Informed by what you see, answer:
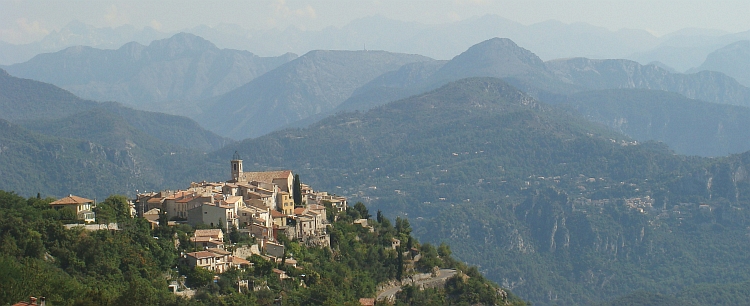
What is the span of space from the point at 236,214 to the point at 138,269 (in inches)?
474

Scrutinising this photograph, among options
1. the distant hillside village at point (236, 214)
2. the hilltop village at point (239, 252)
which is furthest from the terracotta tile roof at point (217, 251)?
the hilltop village at point (239, 252)

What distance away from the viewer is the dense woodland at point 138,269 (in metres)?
63.1

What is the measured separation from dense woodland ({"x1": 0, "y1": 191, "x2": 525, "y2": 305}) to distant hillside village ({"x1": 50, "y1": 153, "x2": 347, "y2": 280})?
874mm

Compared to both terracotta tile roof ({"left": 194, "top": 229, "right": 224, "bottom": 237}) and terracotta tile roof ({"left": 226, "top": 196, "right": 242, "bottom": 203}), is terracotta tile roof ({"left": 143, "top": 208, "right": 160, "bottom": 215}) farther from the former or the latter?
terracotta tile roof ({"left": 194, "top": 229, "right": 224, "bottom": 237})

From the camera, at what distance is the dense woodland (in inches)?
2484

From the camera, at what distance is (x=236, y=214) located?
83000 millimetres

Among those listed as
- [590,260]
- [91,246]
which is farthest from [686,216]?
[91,246]

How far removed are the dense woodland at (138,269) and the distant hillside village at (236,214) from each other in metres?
0.87

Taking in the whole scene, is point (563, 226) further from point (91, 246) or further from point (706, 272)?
point (91, 246)

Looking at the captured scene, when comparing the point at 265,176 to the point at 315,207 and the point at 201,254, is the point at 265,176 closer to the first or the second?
the point at 315,207

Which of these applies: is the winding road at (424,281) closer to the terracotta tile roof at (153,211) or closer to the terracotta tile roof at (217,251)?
the terracotta tile roof at (217,251)

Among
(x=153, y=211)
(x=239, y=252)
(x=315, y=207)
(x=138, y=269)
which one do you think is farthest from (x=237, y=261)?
(x=315, y=207)

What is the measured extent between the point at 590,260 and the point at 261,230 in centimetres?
10303

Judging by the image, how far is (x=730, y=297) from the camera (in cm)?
14738
